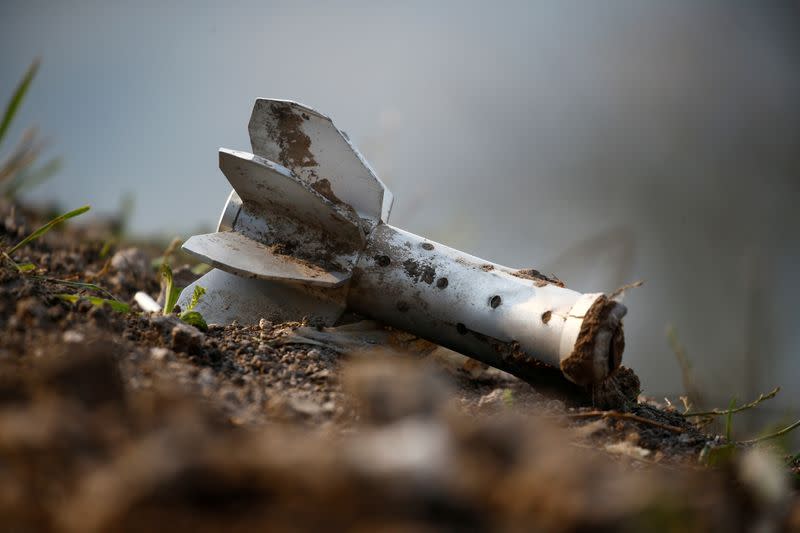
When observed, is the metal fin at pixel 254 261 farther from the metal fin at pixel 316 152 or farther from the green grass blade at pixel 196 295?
the metal fin at pixel 316 152

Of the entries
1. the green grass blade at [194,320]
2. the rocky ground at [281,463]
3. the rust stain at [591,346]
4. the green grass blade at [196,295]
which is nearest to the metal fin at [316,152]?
the green grass blade at [196,295]

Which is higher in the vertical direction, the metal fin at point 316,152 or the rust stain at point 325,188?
the metal fin at point 316,152

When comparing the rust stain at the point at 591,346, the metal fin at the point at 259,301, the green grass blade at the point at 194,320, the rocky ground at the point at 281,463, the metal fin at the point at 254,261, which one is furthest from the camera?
the metal fin at the point at 259,301

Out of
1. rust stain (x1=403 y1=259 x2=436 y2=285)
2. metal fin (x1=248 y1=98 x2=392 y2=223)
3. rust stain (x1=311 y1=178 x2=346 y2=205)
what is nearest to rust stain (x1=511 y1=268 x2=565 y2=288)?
rust stain (x1=403 y1=259 x2=436 y2=285)

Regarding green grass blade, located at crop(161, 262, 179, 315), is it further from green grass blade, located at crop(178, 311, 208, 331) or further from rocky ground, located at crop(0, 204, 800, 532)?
rocky ground, located at crop(0, 204, 800, 532)

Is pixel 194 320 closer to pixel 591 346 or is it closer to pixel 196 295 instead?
pixel 196 295

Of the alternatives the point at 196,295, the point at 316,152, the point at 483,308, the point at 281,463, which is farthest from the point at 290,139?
the point at 281,463

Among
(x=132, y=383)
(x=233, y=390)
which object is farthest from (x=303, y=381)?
(x=132, y=383)
